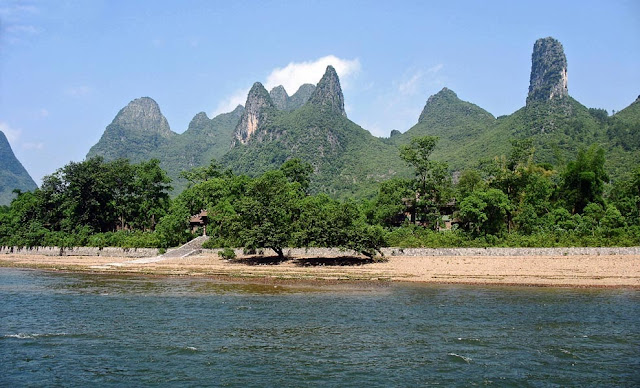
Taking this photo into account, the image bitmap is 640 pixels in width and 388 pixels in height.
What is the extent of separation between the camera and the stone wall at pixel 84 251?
58.8 meters

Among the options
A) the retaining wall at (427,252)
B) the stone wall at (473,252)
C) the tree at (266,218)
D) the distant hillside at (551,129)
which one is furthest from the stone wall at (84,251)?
the distant hillside at (551,129)

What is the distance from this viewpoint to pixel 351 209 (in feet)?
155

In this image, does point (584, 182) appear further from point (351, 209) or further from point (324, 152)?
point (324, 152)

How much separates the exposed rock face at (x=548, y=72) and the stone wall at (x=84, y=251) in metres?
134

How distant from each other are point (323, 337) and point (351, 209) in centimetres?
2676

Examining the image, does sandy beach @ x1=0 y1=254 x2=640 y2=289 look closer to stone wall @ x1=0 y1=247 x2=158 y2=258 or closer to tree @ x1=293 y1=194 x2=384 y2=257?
tree @ x1=293 y1=194 x2=384 y2=257

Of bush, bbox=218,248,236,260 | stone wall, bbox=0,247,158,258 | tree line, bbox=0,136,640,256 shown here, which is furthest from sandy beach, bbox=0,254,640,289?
stone wall, bbox=0,247,158,258

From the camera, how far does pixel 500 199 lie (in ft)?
180

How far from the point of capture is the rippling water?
16047mm

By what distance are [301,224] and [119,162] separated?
135 feet

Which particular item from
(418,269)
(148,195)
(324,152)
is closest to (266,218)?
(418,269)

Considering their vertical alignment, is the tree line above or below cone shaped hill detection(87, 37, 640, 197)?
below

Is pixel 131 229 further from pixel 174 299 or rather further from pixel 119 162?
pixel 174 299

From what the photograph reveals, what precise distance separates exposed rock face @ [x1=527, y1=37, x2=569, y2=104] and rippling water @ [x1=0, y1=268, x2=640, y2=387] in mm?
139234
